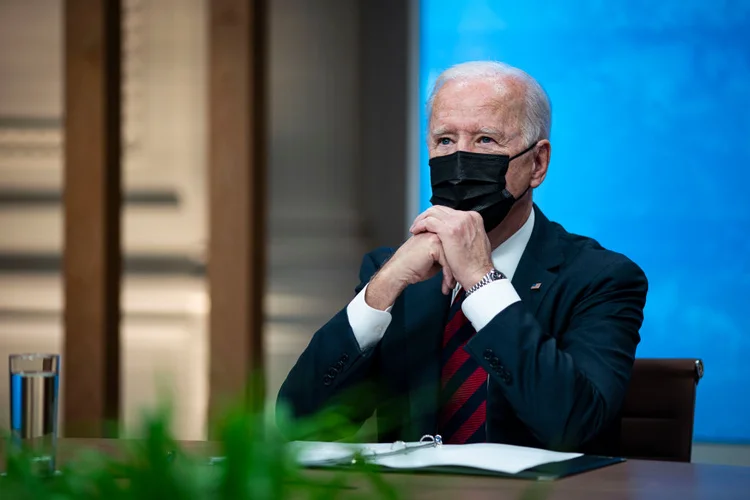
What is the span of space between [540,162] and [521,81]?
0.55 ft

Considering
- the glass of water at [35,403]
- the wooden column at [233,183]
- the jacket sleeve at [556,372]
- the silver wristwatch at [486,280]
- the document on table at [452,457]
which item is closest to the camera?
the glass of water at [35,403]

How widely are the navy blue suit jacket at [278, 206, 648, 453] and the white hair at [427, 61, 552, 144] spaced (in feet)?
0.58

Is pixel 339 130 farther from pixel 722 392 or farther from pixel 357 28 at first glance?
pixel 722 392

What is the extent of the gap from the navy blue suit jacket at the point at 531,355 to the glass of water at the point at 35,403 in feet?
1.96

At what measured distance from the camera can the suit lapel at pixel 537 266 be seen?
6.20 ft

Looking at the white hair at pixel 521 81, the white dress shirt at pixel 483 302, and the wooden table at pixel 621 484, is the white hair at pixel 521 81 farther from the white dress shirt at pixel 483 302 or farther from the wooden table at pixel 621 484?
the wooden table at pixel 621 484

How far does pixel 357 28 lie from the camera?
11.8 ft

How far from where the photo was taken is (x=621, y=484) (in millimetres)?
1229

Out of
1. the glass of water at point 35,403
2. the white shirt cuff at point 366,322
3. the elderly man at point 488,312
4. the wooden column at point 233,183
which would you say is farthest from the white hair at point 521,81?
the wooden column at point 233,183

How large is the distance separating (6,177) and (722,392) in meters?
2.62

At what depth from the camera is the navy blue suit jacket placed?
167 centimetres

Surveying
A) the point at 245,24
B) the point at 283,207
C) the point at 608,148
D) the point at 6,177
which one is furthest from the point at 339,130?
the point at 6,177

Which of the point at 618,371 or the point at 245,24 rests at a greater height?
the point at 245,24

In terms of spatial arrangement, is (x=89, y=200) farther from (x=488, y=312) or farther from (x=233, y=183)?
(x=488, y=312)
